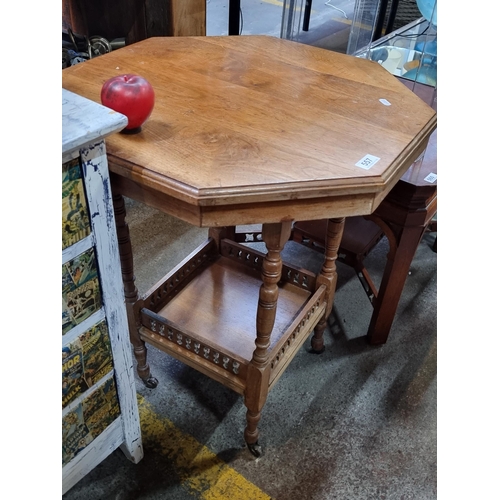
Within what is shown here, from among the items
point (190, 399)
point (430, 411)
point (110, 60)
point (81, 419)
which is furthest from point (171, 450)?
point (110, 60)

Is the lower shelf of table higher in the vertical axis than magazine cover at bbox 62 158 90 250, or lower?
lower

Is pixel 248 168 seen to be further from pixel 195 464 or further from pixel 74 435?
pixel 195 464

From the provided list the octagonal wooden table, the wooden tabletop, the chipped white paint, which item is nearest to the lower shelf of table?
the octagonal wooden table

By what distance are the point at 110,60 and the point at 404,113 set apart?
82 cm

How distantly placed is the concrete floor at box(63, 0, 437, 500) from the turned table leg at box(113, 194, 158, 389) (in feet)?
0.28

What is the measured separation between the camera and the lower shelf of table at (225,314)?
4.42 ft

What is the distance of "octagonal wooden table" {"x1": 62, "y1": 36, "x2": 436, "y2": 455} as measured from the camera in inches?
37.1

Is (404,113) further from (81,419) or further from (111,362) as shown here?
(81,419)

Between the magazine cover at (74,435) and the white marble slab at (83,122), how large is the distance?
639 mm

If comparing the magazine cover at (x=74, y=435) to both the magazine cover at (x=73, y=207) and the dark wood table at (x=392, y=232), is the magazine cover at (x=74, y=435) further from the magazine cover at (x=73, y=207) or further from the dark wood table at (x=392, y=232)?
the dark wood table at (x=392, y=232)

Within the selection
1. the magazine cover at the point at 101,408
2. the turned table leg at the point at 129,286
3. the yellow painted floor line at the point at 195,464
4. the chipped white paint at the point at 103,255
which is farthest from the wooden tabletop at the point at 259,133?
the yellow painted floor line at the point at 195,464

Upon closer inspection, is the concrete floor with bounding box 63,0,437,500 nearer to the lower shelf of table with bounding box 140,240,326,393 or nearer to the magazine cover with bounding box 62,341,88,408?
the lower shelf of table with bounding box 140,240,326,393

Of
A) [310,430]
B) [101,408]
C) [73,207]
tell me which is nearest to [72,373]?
[101,408]

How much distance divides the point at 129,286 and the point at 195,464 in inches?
21.9
